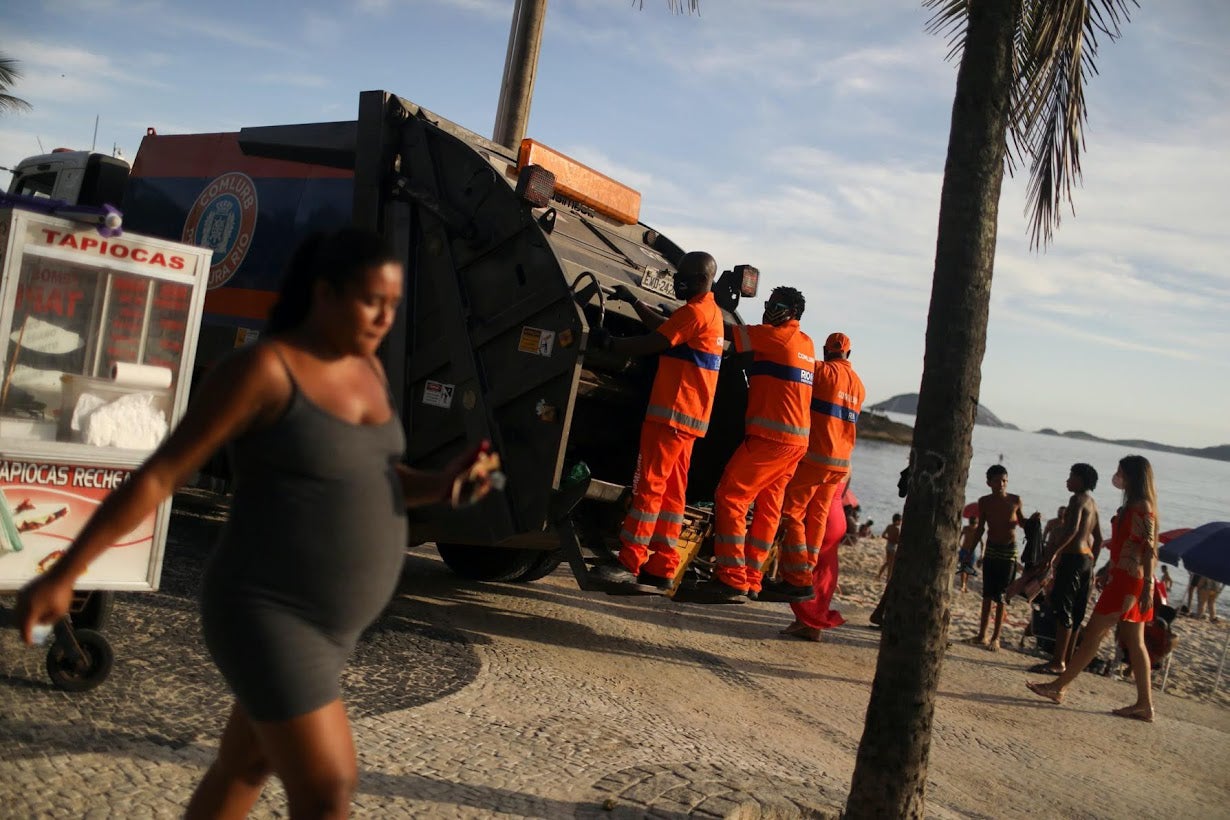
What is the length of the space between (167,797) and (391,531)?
5.37 ft

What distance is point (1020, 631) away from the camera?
503 inches

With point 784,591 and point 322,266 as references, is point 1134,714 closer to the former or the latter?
point 784,591

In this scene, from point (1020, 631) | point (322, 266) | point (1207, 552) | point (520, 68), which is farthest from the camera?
point (1020, 631)

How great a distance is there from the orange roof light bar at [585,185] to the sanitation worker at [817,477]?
1.87m

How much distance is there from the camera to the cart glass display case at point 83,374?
4.04m

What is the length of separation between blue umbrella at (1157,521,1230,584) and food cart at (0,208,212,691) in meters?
10.9

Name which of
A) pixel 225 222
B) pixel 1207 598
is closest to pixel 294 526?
pixel 225 222

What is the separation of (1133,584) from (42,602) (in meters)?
7.22

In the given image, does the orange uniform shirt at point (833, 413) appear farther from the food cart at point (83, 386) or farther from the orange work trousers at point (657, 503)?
the food cart at point (83, 386)

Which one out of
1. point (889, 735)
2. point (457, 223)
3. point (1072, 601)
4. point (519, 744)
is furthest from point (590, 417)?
point (1072, 601)

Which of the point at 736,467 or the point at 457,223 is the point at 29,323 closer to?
the point at 457,223

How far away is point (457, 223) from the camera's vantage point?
19.6 ft

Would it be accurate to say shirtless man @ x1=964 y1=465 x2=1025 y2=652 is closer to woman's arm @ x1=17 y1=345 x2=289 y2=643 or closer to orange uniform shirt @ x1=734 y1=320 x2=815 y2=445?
orange uniform shirt @ x1=734 y1=320 x2=815 y2=445

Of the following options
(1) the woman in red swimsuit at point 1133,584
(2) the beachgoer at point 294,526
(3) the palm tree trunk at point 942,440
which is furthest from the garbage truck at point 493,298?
(2) the beachgoer at point 294,526
